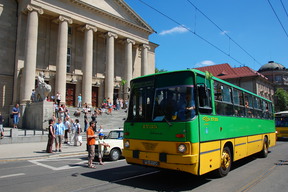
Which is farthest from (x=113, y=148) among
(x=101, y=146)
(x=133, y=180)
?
(x=133, y=180)

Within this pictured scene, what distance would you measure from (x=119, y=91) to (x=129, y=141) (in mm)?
30958

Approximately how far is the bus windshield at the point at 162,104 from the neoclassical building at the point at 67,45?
2185cm

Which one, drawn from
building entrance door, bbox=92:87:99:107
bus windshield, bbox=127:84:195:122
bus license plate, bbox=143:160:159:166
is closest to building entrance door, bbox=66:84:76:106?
building entrance door, bbox=92:87:99:107

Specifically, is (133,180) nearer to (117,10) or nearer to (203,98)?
(203,98)

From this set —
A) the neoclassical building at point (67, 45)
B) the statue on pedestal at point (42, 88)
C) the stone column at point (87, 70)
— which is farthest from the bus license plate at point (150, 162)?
the stone column at point (87, 70)

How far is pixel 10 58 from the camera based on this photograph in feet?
95.0

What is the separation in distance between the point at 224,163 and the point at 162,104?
9.48 feet

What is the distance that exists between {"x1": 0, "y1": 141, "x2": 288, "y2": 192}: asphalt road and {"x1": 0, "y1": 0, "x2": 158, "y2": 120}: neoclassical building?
19645 mm

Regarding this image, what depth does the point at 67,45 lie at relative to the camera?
1310 inches

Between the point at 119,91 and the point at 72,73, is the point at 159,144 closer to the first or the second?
the point at 72,73

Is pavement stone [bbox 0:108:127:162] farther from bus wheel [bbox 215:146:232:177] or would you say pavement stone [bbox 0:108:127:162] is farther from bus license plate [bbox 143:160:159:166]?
bus wheel [bbox 215:146:232:177]

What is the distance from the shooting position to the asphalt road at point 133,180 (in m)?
6.27

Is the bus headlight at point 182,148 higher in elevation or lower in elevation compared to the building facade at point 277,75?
lower

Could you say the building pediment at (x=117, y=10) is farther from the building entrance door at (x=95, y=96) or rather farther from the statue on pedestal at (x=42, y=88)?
the statue on pedestal at (x=42, y=88)
